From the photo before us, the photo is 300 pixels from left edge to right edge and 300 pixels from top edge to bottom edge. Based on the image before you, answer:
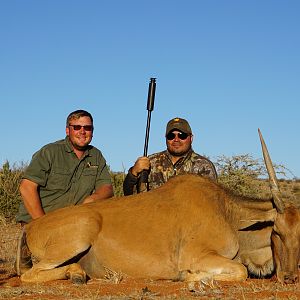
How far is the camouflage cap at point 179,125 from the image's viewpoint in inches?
374

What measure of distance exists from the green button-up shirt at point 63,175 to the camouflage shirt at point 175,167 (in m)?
1.02

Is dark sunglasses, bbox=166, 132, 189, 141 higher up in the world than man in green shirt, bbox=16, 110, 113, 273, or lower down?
higher up

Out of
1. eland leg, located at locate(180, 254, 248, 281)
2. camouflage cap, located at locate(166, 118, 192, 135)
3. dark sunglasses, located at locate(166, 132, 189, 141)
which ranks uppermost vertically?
camouflage cap, located at locate(166, 118, 192, 135)

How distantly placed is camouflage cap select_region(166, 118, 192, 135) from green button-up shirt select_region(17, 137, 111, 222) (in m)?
1.22

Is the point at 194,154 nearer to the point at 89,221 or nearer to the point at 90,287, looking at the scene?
the point at 89,221

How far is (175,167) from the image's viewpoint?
32.0 ft

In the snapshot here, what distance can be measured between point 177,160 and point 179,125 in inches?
22.5

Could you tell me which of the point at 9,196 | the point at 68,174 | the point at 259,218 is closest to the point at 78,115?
the point at 68,174

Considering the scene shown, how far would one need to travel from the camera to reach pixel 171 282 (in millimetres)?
6855

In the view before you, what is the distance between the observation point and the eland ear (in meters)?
6.95

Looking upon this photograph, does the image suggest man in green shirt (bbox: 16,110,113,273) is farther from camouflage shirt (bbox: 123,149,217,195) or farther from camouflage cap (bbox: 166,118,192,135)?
camouflage cap (bbox: 166,118,192,135)

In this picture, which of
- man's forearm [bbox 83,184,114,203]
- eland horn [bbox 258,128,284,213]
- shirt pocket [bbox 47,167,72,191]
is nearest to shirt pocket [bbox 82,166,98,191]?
man's forearm [bbox 83,184,114,203]

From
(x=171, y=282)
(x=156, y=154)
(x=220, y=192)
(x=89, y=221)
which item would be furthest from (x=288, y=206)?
(x=156, y=154)

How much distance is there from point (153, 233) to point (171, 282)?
0.59 meters
